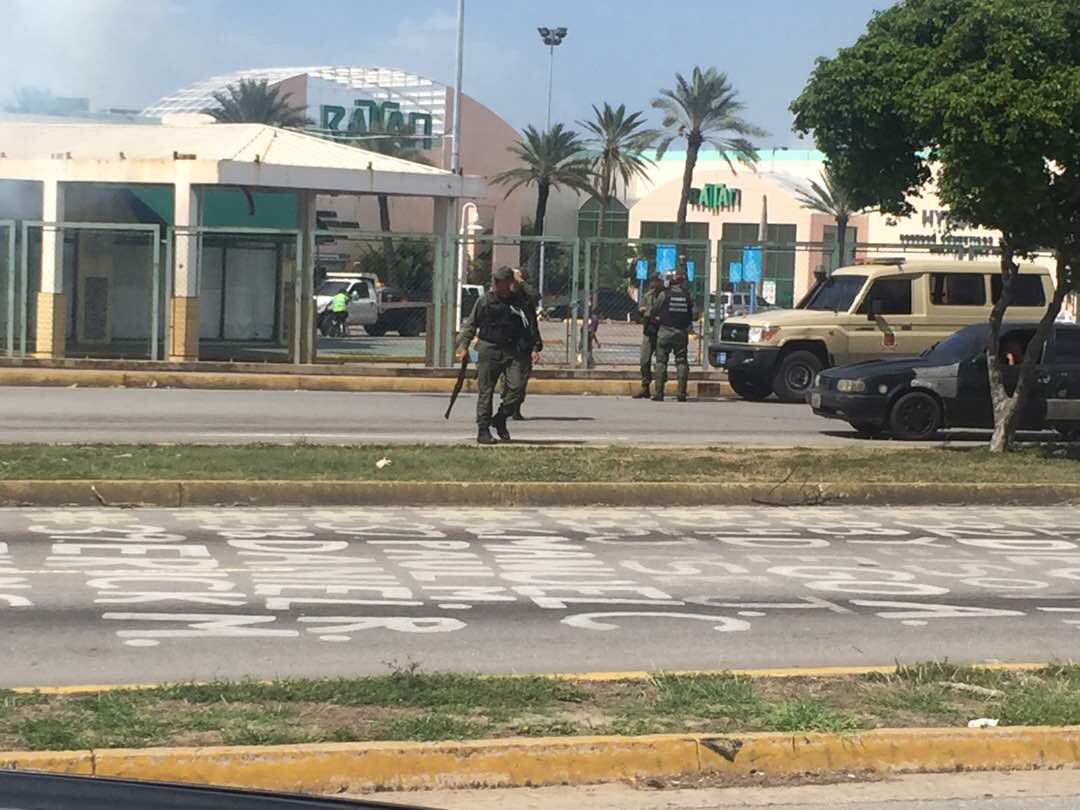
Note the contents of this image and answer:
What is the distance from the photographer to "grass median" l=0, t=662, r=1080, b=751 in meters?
5.98

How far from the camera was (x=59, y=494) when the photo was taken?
1236 centimetres

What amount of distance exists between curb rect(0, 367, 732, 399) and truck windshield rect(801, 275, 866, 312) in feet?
7.51

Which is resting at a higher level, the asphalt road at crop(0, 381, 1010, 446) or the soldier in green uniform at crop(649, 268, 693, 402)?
the soldier in green uniform at crop(649, 268, 693, 402)

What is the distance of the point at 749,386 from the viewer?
964 inches

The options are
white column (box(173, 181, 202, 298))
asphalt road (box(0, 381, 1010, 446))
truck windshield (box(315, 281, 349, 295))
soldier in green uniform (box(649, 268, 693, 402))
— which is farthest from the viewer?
truck windshield (box(315, 281, 349, 295))

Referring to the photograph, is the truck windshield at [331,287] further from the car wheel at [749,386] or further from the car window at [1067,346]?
the car window at [1067,346]

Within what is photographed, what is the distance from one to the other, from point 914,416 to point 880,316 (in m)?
5.31

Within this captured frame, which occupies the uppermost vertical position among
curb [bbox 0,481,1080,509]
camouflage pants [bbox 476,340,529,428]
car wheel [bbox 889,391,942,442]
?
camouflage pants [bbox 476,340,529,428]

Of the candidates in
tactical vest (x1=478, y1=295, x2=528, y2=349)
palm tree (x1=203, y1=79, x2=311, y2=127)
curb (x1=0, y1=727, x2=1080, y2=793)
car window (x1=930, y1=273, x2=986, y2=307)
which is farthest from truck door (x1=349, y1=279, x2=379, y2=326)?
curb (x1=0, y1=727, x2=1080, y2=793)

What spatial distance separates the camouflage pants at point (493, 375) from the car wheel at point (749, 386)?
8492mm

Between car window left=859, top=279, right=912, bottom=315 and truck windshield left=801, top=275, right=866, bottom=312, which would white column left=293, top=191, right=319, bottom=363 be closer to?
truck windshield left=801, top=275, right=866, bottom=312

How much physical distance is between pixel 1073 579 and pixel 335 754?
6.05m

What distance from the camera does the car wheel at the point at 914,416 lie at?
60.6ft

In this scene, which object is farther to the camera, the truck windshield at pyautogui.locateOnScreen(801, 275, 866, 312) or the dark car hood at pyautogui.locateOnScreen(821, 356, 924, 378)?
the truck windshield at pyautogui.locateOnScreen(801, 275, 866, 312)
